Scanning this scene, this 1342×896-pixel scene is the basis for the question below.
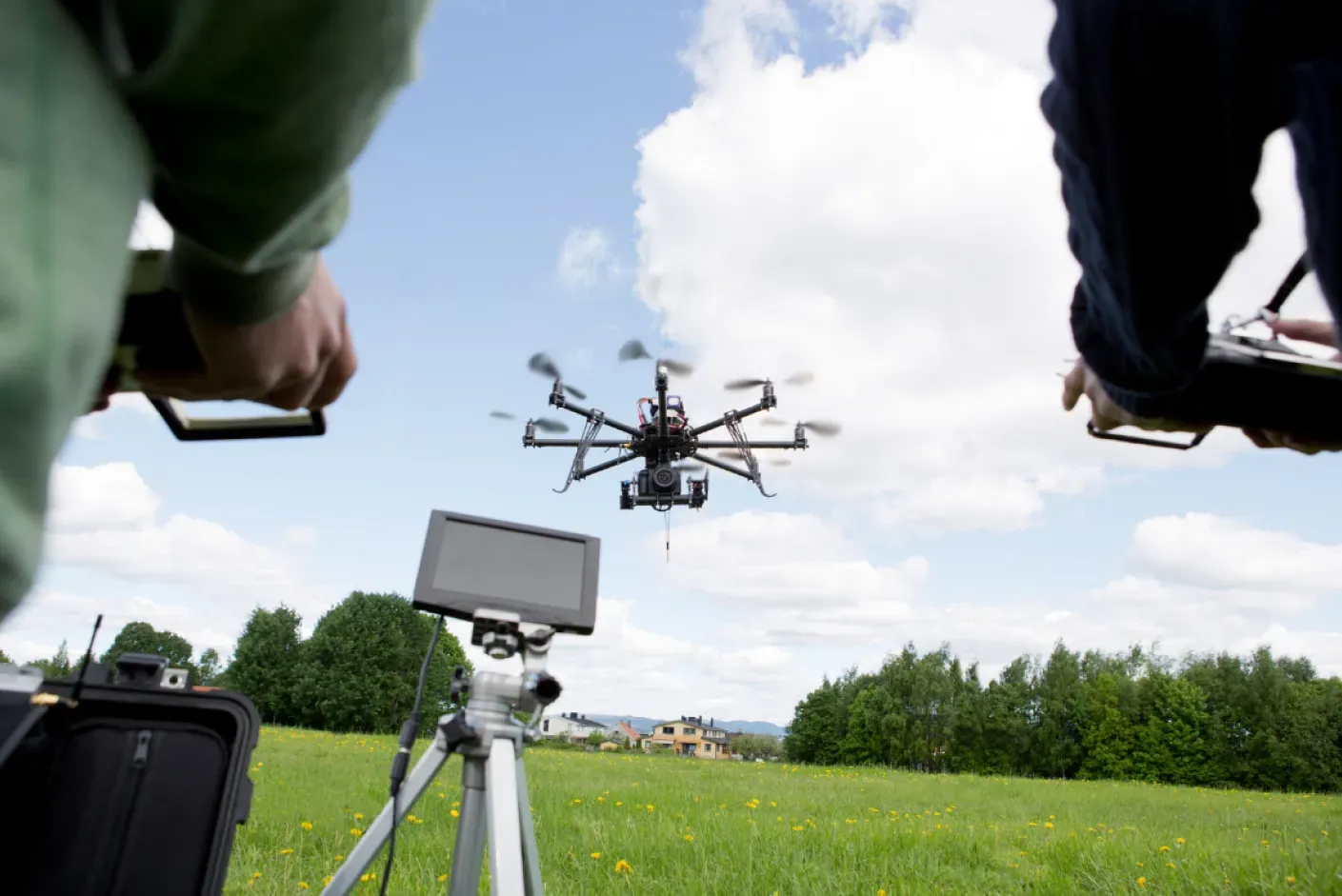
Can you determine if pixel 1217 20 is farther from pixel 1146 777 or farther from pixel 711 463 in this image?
pixel 1146 777

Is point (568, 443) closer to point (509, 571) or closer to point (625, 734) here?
point (509, 571)

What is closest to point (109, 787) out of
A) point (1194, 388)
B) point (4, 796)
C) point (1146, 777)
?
point (4, 796)

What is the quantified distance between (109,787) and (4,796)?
0.17 meters

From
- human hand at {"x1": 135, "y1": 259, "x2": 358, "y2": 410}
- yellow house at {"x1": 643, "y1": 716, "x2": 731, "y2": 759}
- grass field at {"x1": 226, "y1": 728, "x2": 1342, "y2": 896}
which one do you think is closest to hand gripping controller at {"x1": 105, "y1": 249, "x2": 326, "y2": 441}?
human hand at {"x1": 135, "y1": 259, "x2": 358, "y2": 410}

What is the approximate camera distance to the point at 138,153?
365mm

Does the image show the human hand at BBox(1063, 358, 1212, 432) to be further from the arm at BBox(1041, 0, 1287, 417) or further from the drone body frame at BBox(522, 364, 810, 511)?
the drone body frame at BBox(522, 364, 810, 511)

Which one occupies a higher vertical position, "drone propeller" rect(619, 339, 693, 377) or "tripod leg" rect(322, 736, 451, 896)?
"drone propeller" rect(619, 339, 693, 377)

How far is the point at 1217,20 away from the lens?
0.83m

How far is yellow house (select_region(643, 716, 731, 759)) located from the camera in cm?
8831

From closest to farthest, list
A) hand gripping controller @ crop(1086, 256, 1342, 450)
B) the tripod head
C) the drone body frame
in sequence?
hand gripping controller @ crop(1086, 256, 1342, 450) → the tripod head → the drone body frame

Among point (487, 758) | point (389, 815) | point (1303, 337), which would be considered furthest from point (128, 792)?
point (1303, 337)

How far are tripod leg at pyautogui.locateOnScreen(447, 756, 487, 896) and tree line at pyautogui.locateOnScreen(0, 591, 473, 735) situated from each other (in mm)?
39302

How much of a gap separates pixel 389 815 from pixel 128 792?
0.65 metres

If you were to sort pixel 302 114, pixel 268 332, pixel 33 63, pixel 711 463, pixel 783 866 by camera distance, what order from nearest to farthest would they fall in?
1. pixel 33 63
2. pixel 302 114
3. pixel 268 332
4. pixel 783 866
5. pixel 711 463
